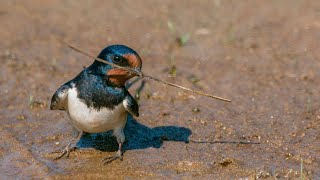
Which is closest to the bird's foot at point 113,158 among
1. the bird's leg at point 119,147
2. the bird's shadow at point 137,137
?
the bird's leg at point 119,147

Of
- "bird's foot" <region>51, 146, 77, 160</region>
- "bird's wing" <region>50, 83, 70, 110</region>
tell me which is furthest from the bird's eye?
"bird's foot" <region>51, 146, 77, 160</region>

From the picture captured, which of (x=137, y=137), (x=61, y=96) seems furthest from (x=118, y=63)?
(x=137, y=137)

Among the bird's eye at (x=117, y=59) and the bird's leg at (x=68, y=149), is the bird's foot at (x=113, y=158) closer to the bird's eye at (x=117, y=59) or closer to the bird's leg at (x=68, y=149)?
the bird's leg at (x=68, y=149)

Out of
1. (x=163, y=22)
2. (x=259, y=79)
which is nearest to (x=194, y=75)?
(x=259, y=79)

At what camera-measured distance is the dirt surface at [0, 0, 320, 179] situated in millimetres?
5410

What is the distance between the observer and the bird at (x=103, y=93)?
497 cm

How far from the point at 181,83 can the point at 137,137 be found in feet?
3.62

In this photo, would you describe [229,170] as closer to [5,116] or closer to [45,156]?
[45,156]

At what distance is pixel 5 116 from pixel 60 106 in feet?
3.09

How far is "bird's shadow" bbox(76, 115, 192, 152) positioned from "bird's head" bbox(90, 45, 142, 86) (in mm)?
806

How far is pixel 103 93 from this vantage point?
503cm

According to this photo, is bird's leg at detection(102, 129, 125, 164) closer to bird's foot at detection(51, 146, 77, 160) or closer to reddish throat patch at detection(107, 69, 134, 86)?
bird's foot at detection(51, 146, 77, 160)

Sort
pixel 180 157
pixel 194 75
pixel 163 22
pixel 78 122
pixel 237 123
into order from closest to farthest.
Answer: pixel 78 122 < pixel 180 157 < pixel 237 123 < pixel 194 75 < pixel 163 22

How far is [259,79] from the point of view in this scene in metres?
6.89
